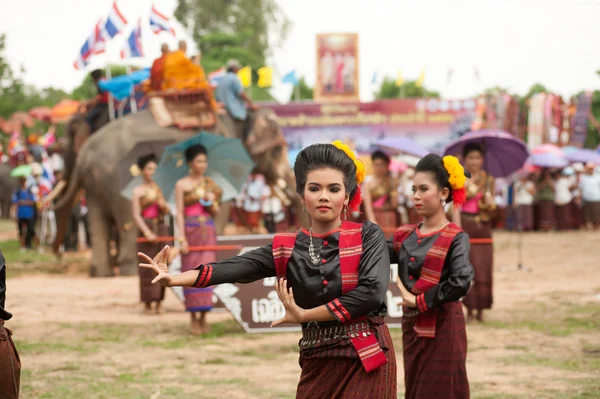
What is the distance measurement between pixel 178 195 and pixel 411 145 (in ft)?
10.9

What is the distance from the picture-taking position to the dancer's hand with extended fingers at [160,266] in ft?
11.6

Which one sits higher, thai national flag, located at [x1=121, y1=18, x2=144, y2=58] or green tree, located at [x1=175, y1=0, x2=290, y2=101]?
green tree, located at [x1=175, y1=0, x2=290, y2=101]

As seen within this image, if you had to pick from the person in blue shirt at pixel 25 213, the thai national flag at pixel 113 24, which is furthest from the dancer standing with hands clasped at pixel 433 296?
the person in blue shirt at pixel 25 213

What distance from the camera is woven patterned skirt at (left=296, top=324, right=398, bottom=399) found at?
3738mm

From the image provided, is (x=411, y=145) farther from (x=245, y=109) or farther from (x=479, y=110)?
(x=479, y=110)

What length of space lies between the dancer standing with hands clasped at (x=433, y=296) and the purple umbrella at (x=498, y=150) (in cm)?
456

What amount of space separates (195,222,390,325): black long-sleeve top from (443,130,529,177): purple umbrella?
6054mm

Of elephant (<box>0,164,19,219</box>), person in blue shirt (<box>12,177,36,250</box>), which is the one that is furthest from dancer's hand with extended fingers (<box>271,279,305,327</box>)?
elephant (<box>0,164,19,219</box>)

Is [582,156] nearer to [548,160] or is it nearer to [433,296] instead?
[548,160]

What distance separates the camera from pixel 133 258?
14836mm

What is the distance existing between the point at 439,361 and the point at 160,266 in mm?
1992

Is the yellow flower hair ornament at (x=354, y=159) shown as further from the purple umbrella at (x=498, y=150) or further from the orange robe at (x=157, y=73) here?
the orange robe at (x=157, y=73)

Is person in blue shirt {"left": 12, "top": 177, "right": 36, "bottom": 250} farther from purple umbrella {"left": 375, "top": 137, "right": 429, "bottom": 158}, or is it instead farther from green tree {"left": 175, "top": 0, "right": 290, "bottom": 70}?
green tree {"left": 175, "top": 0, "right": 290, "bottom": 70}

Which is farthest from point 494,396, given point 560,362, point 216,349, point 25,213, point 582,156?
point 582,156
